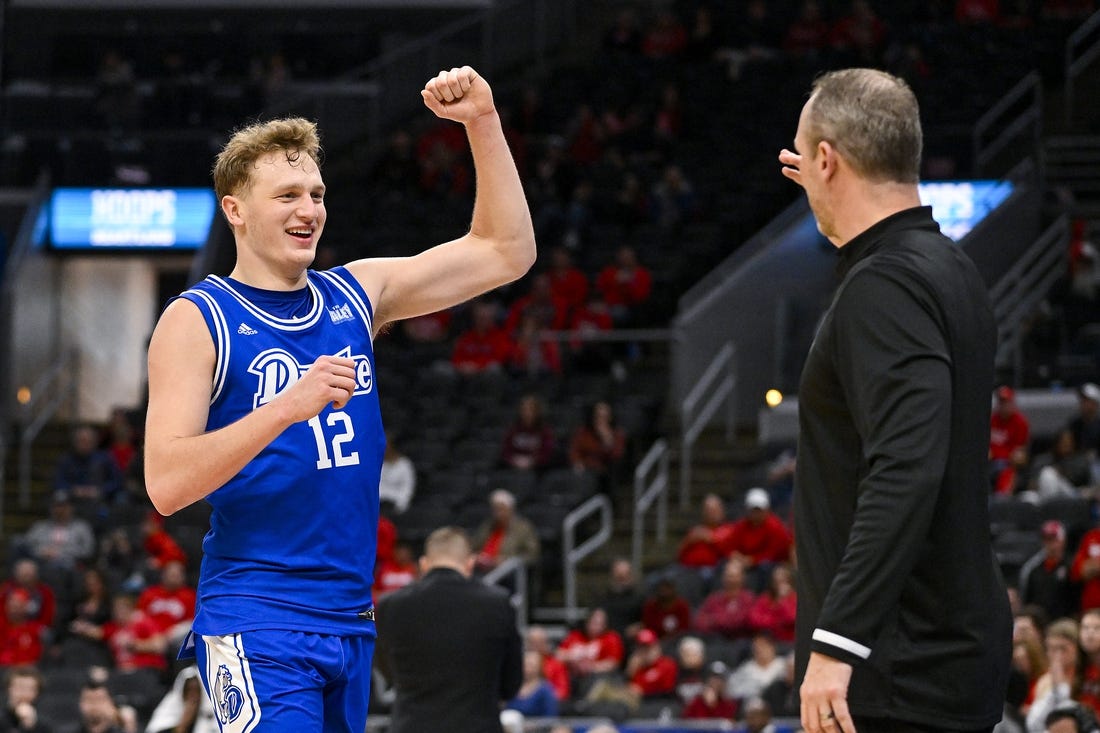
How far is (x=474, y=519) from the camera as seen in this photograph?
16.3 meters

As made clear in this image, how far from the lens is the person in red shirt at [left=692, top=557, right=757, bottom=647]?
13781 millimetres

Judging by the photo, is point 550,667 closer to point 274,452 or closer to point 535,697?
point 535,697

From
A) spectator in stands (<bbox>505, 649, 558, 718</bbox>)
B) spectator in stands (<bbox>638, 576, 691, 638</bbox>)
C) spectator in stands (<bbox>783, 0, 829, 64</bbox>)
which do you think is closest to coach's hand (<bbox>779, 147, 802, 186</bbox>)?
spectator in stands (<bbox>505, 649, 558, 718</bbox>)

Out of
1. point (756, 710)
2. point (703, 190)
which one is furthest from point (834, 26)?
point (756, 710)

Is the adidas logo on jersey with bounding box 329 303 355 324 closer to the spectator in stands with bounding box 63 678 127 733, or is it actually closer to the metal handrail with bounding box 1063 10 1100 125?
the spectator in stands with bounding box 63 678 127 733

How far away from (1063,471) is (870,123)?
466 inches

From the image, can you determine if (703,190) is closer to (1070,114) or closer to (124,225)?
(1070,114)

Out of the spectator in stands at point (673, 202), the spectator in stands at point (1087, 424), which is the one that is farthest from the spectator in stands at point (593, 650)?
the spectator in stands at point (673, 202)

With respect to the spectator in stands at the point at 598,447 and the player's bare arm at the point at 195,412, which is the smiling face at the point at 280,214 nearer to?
the player's bare arm at the point at 195,412

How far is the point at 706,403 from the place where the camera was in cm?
1986

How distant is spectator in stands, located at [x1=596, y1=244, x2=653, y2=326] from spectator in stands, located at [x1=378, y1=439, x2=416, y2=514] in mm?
3761

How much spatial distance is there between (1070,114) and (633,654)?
10.8 m

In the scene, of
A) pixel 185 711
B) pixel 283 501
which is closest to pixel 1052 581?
pixel 185 711

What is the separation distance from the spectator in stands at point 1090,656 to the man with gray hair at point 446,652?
4.64m
